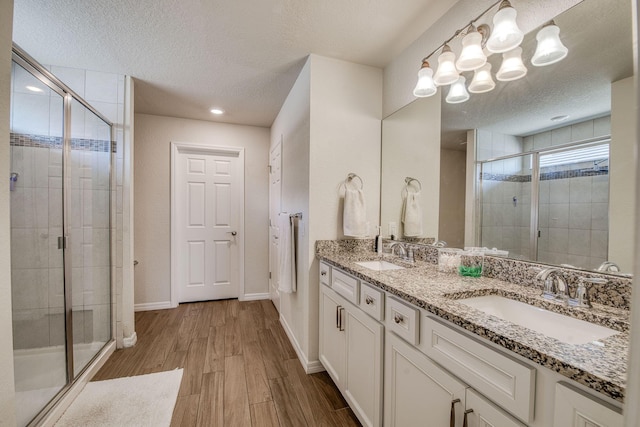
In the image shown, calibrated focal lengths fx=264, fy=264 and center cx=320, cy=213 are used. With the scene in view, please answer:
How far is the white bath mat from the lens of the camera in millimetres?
1531

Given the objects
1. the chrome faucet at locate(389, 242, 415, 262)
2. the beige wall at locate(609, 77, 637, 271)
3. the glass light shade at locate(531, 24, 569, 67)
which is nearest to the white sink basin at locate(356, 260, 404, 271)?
the chrome faucet at locate(389, 242, 415, 262)

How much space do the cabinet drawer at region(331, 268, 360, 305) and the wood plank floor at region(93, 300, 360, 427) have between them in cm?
72

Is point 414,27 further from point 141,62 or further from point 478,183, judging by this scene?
point 141,62

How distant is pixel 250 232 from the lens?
365 centimetres

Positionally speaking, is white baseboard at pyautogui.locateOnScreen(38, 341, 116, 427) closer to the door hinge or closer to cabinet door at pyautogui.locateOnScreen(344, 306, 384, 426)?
the door hinge

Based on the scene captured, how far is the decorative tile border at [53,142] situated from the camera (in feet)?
5.32

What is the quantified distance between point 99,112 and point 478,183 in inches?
116

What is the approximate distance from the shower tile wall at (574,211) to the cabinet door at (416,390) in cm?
72

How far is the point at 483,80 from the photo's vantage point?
4.59 feet

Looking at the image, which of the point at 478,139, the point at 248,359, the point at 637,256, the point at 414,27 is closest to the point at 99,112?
the point at 248,359

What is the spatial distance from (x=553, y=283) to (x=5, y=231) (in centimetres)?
219

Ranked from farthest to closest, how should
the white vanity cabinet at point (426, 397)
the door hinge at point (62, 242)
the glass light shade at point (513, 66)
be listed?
the door hinge at point (62, 242) < the glass light shade at point (513, 66) < the white vanity cabinet at point (426, 397)

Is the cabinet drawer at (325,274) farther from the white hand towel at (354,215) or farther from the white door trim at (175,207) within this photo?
the white door trim at (175,207)

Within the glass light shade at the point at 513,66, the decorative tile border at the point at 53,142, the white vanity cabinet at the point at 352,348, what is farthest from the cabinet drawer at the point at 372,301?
the decorative tile border at the point at 53,142
